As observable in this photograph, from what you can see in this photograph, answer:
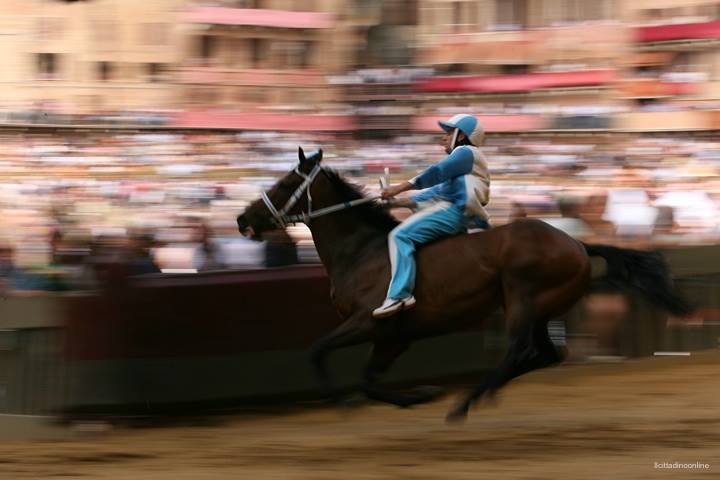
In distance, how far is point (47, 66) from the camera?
132 ft

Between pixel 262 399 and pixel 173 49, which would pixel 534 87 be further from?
pixel 262 399

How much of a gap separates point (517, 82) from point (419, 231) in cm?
3055

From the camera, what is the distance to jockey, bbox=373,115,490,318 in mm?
8477

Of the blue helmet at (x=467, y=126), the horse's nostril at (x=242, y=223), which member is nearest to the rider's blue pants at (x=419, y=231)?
the blue helmet at (x=467, y=126)

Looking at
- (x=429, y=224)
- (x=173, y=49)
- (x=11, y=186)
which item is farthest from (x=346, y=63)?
(x=429, y=224)

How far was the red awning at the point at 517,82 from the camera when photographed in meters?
36.1

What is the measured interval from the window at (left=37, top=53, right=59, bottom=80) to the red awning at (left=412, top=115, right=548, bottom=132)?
1378 centimetres

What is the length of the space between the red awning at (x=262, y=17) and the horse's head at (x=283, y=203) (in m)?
36.2

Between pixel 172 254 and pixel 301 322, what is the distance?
199 cm

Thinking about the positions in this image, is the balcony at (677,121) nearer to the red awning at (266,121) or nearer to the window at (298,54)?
the red awning at (266,121)

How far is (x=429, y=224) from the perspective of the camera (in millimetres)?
8648

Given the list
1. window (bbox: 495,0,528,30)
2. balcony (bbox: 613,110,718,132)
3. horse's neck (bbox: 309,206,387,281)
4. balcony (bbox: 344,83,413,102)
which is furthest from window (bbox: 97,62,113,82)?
horse's neck (bbox: 309,206,387,281)

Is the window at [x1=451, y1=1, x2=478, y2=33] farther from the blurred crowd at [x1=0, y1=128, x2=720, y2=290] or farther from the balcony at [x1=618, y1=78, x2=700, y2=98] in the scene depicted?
the blurred crowd at [x1=0, y1=128, x2=720, y2=290]

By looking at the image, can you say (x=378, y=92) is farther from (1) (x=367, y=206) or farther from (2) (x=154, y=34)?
(1) (x=367, y=206)
